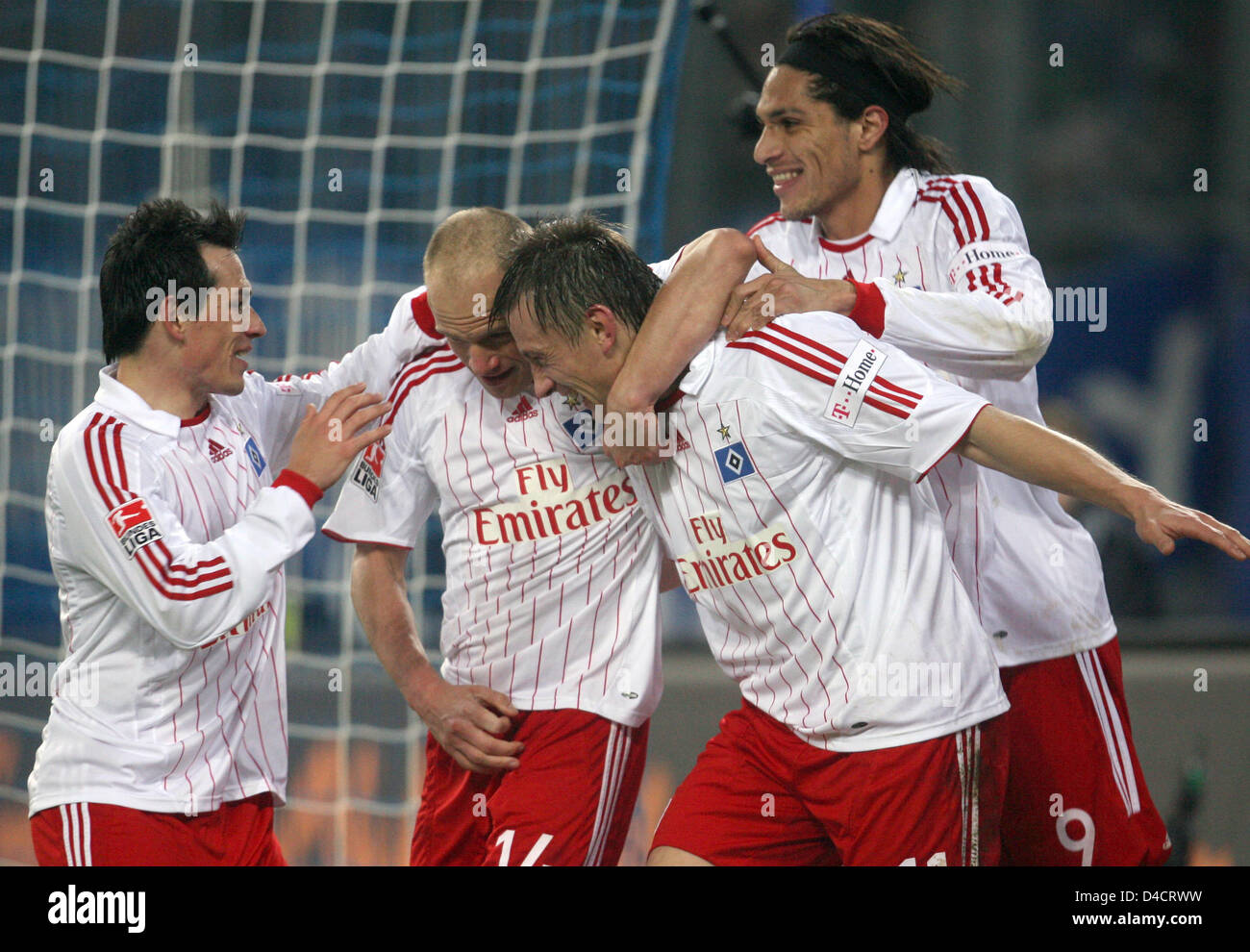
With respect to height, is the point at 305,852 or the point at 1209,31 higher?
the point at 1209,31

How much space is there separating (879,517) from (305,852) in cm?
280

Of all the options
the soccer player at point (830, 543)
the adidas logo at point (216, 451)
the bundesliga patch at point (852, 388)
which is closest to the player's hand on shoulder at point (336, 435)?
the adidas logo at point (216, 451)

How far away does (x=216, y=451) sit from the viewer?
248 cm

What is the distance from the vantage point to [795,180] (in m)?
2.71

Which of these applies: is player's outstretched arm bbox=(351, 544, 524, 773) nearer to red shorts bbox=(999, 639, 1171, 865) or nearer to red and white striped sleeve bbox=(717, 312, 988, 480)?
red and white striped sleeve bbox=(717, 312, 988, 480)

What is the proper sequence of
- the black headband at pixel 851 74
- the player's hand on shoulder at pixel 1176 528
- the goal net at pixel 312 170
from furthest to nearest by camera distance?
the goal net at pixel 312 170 < the black headband at pixel 851 74 < the player's hand on shoulder at pixel 1176 528

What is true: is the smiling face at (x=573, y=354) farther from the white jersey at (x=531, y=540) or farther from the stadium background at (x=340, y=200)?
the stadium background at (x=340, y=200)

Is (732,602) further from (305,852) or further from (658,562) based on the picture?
(305,852)

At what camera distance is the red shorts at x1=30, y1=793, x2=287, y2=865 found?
2.32 m

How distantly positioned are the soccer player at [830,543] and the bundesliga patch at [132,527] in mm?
666

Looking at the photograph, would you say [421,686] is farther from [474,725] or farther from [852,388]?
[852,388]

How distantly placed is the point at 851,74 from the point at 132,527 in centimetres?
157

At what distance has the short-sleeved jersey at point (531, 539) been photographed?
2.56 meters
